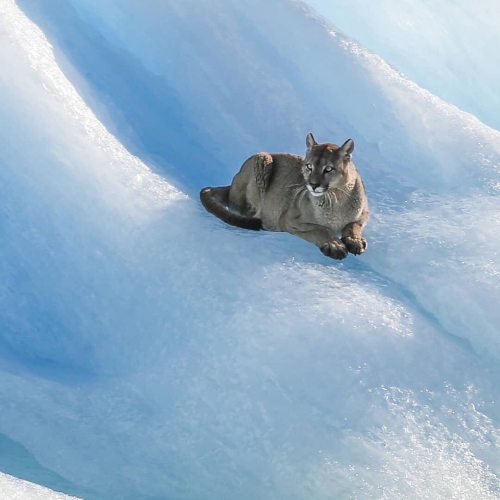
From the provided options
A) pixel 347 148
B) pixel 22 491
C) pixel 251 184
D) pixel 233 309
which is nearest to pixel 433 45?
pixel 251 184

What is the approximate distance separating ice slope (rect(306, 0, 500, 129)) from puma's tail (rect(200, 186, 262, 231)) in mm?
3761

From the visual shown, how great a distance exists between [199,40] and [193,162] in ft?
3.37

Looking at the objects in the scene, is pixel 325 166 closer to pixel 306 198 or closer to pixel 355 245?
pixel 306 198

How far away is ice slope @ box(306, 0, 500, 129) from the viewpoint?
290 inches

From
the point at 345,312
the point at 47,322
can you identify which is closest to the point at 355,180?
the point at 345,312

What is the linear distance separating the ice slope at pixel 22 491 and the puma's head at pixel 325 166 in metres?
1.74

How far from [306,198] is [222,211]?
400mm

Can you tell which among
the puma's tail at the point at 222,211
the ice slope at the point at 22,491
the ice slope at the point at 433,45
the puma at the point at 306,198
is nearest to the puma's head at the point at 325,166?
the puma at the point at 306,198

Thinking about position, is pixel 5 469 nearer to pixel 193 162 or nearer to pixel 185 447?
pixel 185 447

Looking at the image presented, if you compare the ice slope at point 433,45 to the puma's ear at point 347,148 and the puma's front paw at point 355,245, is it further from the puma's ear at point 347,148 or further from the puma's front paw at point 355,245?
the puma's front paw at point 355,245

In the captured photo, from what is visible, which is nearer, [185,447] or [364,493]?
[364,493]

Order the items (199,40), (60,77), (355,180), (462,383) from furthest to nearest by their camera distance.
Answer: (199,40)
(60,77)
(355,180)
(462,383)

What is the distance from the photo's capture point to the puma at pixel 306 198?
3658 mm

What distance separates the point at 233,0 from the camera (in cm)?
543
